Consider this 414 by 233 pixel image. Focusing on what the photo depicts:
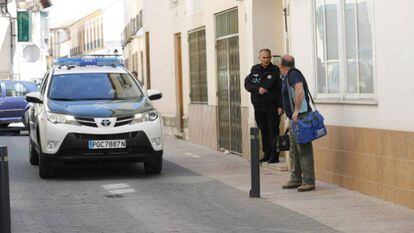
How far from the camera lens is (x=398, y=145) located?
9.39 m

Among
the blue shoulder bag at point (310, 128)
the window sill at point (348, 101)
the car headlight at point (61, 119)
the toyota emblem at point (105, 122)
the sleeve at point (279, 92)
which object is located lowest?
the blue shoulder bag at point (310, 128)

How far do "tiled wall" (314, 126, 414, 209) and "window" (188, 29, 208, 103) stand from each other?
7064mm

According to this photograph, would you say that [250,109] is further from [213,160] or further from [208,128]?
[208,128]

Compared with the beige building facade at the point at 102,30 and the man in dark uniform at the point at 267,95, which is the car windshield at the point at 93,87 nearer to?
the man in dark uniform at the point at 267,95

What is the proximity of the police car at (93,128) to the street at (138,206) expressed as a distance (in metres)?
0.39

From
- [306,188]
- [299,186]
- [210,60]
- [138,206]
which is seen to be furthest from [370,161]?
[210,60]

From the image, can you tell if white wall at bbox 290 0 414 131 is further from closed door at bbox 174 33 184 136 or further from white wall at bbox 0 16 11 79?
white wall at bbox 0 16 11 79

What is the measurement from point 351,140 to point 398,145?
1.37 metres

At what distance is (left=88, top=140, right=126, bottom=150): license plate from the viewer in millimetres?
12312

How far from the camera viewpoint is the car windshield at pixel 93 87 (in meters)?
13.4

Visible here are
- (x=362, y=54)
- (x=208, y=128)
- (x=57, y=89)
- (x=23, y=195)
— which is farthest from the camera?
(x=208, y=128)

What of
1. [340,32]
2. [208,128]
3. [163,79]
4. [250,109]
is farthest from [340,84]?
[163,79]

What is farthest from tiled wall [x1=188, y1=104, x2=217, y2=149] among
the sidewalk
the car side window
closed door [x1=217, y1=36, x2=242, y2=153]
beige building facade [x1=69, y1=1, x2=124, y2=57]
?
beige building facade [x1=69, y1=1, x2=124, y2=57]

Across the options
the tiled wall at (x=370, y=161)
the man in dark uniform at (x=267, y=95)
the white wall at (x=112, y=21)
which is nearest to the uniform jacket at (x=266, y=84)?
the man in dark uniform at (x=267, y=95)
